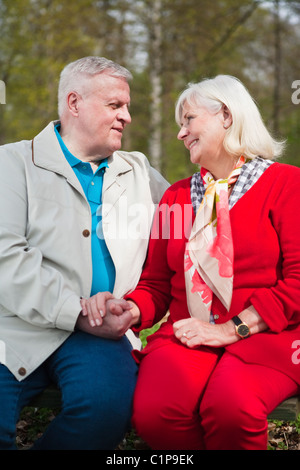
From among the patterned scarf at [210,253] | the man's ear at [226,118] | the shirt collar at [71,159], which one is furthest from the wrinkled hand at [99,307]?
the man's ear at [226,118]

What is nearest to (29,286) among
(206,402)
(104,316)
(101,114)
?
(104,316)

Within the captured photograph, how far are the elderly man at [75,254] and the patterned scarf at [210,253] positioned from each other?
0.38 m

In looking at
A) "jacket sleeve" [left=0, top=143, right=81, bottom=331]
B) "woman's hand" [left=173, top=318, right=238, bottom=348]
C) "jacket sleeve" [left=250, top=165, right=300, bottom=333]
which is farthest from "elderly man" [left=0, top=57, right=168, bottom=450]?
"jacket sleeve" [left=250, top=165, right=300, bottom=333]

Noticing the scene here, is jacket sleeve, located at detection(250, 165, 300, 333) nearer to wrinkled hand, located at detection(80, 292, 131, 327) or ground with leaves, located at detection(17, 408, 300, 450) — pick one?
wrinkled hand, located at detection(80, 292, 131, 327)

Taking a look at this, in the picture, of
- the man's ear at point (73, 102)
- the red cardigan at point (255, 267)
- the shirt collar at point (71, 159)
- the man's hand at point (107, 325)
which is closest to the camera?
the red cardigan at point (255, 267)

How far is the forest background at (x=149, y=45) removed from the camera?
1356 centimetres

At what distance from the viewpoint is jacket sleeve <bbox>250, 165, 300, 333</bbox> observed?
8.73 ft

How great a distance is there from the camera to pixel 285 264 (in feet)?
9.07

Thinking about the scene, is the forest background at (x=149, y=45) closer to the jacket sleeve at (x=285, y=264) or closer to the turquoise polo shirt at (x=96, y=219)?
the turquoise polo shirt at (x=96, y=219)

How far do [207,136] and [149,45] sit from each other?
12.6 meters

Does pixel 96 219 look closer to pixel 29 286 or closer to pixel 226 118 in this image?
pixel 29 286

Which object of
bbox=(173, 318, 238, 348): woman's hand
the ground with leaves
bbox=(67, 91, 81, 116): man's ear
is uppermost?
bbox=(67, 91, 81, 116): man's ear

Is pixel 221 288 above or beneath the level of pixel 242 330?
above

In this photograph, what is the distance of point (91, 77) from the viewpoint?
129 inches
